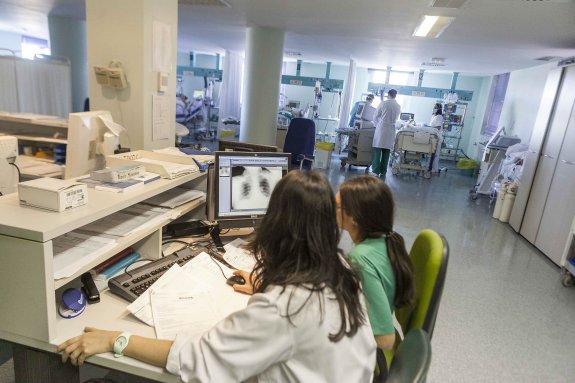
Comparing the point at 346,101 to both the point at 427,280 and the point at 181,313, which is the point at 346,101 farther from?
the point at 181,313

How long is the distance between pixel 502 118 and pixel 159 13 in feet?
27.1

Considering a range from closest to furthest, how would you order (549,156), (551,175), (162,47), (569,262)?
(162,47) < (569,262) < (551,175) < (549,156)

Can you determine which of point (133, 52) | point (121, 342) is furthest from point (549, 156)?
point (121, 342)

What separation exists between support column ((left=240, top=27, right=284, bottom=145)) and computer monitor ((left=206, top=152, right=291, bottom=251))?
3.93m

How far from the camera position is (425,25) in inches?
168

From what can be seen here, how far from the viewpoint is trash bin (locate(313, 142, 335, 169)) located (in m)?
7.39

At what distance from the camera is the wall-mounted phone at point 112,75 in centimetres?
247

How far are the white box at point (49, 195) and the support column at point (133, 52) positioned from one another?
1.61 metres

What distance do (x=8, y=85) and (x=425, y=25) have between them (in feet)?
16.4

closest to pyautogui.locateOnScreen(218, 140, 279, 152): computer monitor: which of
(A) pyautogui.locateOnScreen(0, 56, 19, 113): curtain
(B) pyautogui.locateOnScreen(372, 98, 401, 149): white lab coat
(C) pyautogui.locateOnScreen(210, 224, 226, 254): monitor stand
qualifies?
(C) pyautogui.locateOnScreen(210, 224, 226, 254): monitor stand

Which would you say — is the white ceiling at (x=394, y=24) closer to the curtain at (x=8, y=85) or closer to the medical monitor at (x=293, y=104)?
the curtain at (x=8, y=85)

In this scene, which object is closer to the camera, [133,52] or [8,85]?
[133,52]

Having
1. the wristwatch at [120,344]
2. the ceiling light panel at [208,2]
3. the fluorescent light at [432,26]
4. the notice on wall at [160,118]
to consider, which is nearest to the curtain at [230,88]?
the ceiling light panel at [208,2]

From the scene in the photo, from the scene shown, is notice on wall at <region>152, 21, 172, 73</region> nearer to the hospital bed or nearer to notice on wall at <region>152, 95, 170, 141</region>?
notice on wall at <region>152, 95, 170, 141</region>
